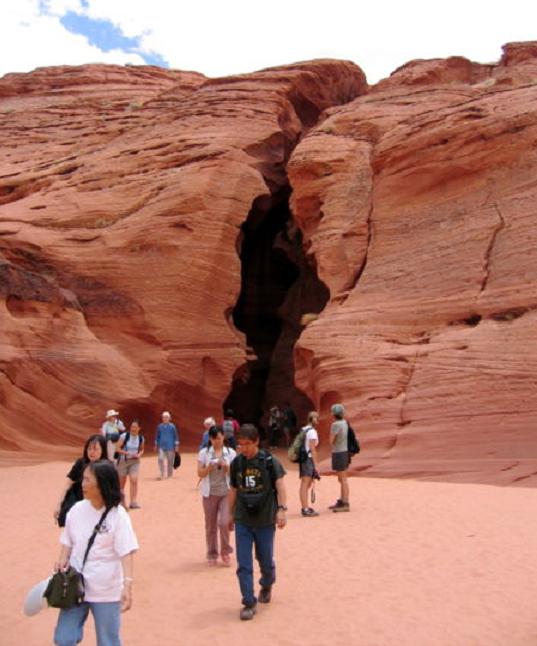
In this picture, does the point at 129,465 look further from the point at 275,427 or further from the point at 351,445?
the point at 275,427

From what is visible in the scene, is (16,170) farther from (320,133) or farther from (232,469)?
(232,469)

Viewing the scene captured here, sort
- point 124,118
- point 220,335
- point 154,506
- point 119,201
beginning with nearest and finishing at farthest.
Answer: point 154,506, point 220,335, point 119,201, point 124,118

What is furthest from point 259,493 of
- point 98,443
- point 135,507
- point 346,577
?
point 135,507

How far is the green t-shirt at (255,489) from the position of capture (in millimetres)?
6293

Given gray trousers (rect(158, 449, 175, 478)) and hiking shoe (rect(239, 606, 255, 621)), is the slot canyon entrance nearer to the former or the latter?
gray trousers (rect(158, 449, 175, 478))

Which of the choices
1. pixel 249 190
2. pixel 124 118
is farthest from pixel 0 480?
pixel 124 118

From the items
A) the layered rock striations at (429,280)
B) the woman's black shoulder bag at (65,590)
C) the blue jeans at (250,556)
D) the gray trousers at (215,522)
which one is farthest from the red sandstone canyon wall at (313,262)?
the woman's black shoulder bag at (65,590)

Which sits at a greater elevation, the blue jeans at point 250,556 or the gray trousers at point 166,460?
the gray trousers at point 166,460

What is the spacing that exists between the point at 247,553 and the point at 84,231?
17546 millimetres

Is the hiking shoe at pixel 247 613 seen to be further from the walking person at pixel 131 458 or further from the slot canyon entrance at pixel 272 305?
the slot canyon entrance at pixel 272 305

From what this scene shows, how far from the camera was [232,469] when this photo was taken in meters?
6.49

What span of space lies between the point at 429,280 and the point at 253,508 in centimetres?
1260

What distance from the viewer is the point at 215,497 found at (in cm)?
814

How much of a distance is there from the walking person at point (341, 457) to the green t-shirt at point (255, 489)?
4646 millimetres
